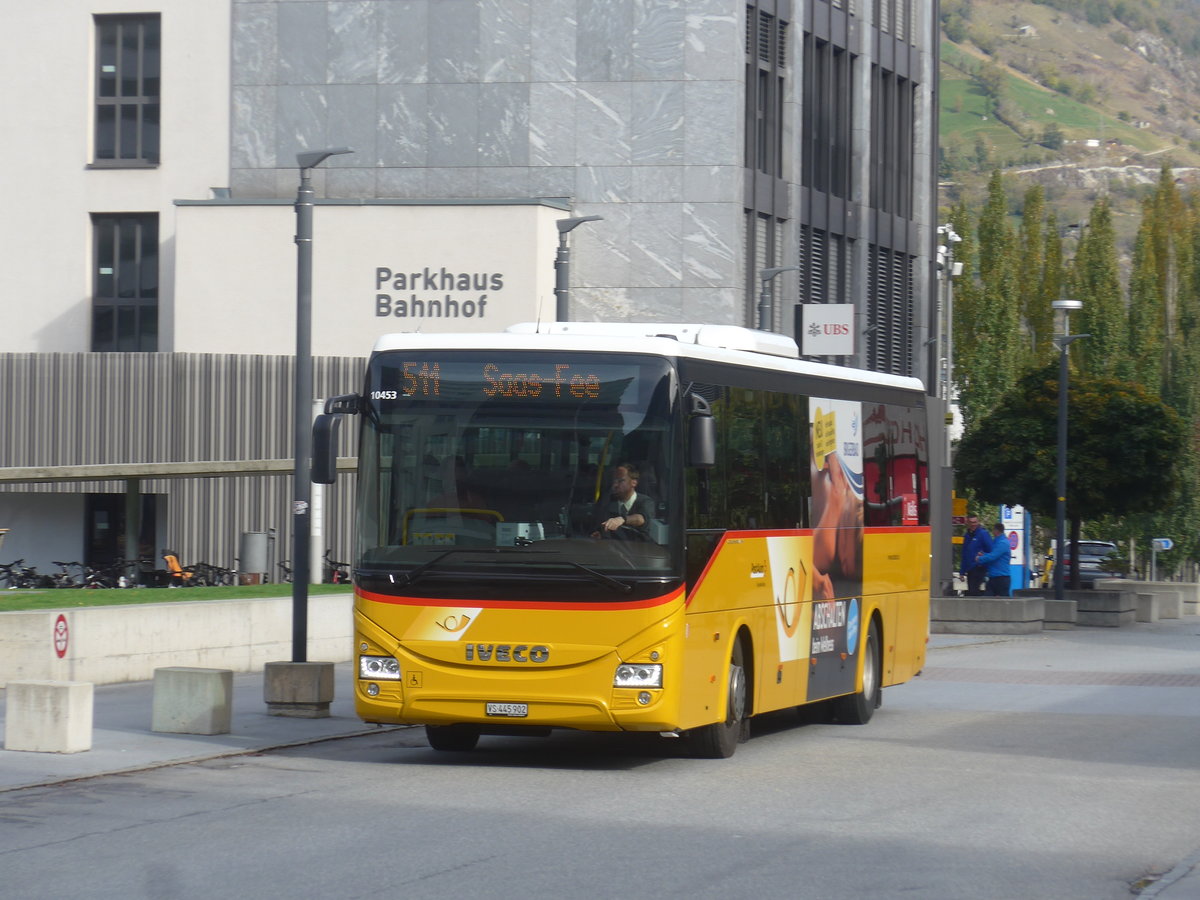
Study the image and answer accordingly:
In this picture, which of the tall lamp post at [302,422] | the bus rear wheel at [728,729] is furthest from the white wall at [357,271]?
the bus rear wheel at [728,729]

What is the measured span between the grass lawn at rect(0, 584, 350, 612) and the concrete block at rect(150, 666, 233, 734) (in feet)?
15.7

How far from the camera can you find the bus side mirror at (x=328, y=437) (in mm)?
13898

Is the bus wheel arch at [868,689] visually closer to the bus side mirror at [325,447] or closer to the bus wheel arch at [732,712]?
the bus wheel arch at [732,712]

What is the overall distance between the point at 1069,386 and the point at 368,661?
31234 mm

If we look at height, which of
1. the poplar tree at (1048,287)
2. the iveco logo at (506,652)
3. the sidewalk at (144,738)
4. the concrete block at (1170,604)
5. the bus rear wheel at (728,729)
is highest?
the poplar tree at (1048,287)

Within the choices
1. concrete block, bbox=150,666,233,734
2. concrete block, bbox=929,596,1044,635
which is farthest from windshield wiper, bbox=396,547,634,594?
concrete block, bbox=929,596,1044,635

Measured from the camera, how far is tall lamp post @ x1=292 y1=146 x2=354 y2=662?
1730 cm

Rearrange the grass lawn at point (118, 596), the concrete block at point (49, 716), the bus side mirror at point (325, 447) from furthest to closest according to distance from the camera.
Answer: the grass lawn at point (118, 596), the concrete block at point (49, 716), the bus side mirror at point (325, 447)

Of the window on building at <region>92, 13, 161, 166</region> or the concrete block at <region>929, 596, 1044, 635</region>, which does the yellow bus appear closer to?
the concrete block at <region>929, 596, 1044, 635</region>

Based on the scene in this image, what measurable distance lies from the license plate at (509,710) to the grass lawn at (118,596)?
8064 millimetres

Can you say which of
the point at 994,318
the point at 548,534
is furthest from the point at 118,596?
the point at 994,318

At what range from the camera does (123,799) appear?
1211 cm

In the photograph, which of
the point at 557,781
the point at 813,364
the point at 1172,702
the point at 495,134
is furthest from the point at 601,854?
the point at 495,134

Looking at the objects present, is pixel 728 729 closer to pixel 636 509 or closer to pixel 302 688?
pixel 636 509
